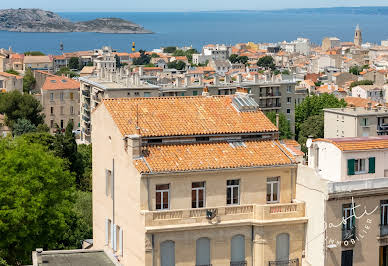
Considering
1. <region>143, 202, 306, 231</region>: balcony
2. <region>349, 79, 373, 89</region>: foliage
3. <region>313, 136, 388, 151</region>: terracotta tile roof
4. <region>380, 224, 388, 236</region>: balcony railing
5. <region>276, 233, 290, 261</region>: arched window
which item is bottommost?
<region>349, 79, 373, 89</region>: foliage

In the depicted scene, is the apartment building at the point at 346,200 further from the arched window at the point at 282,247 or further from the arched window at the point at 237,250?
the arched window at the point at 237,250

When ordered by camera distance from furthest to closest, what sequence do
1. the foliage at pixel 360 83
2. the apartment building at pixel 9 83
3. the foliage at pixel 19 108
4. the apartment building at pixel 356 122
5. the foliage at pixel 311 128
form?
the foliage at pixel 360 83 → the apartment building at pixel 9 83 → the foliage at pixel 19 108 → the foliage at pixel 311 128 → the apartment building at pixel 356 122

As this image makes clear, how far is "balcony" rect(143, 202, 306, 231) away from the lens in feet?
87.5

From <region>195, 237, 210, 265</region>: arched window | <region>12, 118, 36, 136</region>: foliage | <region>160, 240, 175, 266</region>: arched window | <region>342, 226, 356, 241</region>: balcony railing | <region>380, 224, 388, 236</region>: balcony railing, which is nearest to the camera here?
<region>160, 240, 175, 266</region>: arched window

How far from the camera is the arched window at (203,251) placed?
27312 mm

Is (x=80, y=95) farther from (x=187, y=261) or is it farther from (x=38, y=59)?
(x=38, y=59)

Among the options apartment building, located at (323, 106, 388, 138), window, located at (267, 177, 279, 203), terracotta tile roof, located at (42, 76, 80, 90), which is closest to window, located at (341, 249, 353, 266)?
window, located at (267, 177, 279, 203)

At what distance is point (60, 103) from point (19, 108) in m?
12.9

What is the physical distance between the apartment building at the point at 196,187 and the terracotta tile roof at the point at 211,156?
0.03m

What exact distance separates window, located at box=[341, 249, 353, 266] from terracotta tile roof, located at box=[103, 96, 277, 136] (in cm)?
502

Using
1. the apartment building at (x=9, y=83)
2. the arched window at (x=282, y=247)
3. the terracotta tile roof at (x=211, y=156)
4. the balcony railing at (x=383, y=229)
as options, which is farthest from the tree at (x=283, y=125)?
the arched window at (x=282, y=247)

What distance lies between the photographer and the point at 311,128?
96.4 metres

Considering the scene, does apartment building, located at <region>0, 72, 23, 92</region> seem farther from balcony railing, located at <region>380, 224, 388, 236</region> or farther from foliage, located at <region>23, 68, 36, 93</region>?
balcony railing, located at <region>380, 224, 388, 236</region>

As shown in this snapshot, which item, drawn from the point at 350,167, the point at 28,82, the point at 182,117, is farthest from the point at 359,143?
the point at 28,82
